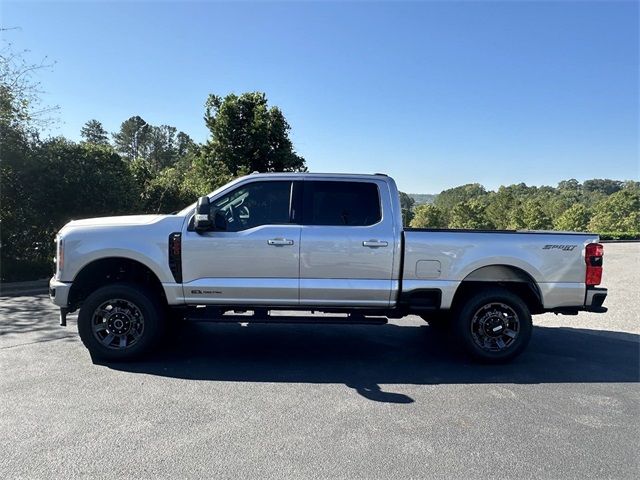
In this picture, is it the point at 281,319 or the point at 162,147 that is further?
the point at 162,147

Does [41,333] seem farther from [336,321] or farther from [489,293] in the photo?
[489,293]

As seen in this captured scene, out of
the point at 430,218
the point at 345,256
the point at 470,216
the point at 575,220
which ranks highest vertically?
the point at 470,216

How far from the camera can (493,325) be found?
5.10m

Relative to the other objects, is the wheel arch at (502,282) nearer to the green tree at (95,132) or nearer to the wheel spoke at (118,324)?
the wheel spoke at (118,324)

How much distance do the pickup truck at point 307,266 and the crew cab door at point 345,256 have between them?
12 mm

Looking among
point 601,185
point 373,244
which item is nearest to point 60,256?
point 373,244

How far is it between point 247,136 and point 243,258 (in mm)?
19760

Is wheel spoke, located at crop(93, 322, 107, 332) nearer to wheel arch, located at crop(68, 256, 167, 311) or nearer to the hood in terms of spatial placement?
wheel arch, located at crop(68, 256, 167, 311)

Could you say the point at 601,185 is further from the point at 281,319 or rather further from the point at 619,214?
the point at 281,319

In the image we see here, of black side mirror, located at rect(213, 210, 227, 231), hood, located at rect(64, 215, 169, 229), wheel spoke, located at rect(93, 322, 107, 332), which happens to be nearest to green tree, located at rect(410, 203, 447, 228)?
black side mirror, located at rect(213, 210, 227, 231)

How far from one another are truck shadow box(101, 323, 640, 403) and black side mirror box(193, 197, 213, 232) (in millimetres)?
1583

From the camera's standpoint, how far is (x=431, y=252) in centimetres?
497

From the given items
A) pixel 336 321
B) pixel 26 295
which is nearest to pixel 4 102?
pixel 26 295

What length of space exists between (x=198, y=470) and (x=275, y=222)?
2754mm
